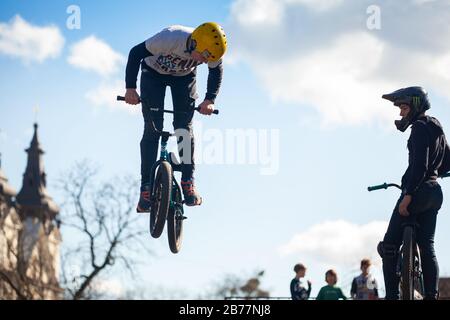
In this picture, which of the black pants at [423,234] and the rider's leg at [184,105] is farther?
the black pants at [423,234]

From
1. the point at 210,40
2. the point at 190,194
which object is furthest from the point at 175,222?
the point at 210,40

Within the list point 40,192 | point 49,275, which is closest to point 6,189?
point 40,192

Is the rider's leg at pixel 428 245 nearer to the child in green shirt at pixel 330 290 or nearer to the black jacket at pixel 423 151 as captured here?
the black jacket at pixel 423 151

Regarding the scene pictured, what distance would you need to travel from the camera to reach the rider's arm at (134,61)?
1049cm

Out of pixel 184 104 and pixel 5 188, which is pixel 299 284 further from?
pixel 5 188

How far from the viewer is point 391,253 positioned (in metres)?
11.0

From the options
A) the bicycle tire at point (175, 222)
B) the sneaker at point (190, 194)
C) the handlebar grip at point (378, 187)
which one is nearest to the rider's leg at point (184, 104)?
the sneaker at point (190, 194)

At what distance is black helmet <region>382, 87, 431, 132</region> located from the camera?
34.0 ft

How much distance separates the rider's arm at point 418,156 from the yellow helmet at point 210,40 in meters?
2.09

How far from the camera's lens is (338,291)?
47.7 ft

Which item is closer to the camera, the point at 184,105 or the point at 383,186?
the point at 184,105

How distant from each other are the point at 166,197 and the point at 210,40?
173 centimetres

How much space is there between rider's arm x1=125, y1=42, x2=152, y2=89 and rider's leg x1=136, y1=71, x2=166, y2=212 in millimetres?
94
